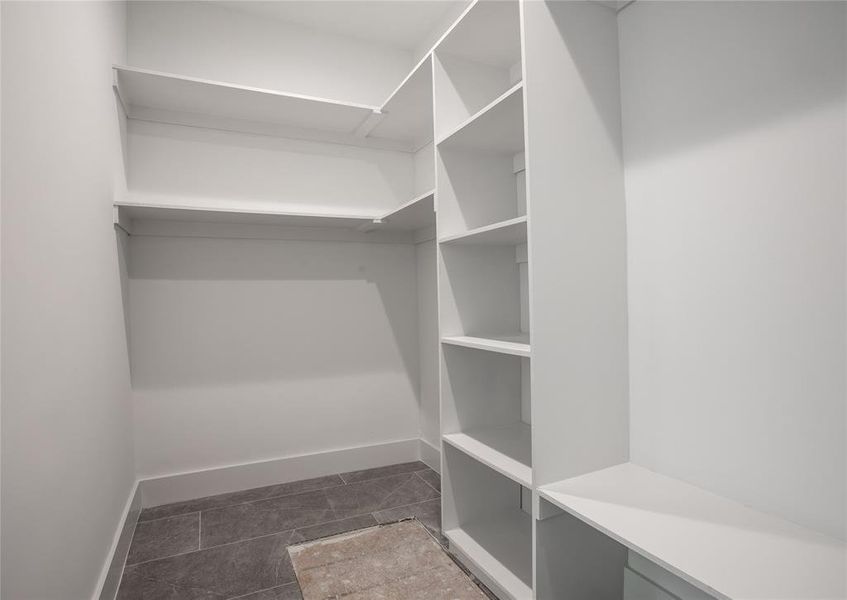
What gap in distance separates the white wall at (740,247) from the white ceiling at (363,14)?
141cm

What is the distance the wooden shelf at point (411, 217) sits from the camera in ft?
7.22

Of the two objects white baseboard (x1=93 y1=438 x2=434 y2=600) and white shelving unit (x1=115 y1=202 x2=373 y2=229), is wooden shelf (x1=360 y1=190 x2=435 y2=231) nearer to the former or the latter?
white shelving unit (x1=115 y1=202 x2=373 y2=229)

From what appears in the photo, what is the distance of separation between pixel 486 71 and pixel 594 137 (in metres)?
0.78

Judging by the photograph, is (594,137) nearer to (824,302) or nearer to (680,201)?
(680,201)

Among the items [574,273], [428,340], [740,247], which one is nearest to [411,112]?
[428,340]

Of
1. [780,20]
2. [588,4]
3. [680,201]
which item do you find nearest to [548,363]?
[680,201]

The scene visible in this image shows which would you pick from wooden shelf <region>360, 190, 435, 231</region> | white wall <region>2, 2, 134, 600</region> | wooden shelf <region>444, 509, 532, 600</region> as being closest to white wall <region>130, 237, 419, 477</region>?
wooden shelf <region>360, 190, 435, 231</region>

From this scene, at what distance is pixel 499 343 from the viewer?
169cm

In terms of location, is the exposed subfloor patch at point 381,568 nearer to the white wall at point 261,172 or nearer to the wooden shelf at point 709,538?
the wooden shelf at point 709,538

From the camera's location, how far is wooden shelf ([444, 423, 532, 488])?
161cm

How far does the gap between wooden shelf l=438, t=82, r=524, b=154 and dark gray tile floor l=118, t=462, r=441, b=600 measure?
1.82 meters

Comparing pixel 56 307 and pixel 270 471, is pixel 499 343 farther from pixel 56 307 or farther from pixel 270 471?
pixel 270 471

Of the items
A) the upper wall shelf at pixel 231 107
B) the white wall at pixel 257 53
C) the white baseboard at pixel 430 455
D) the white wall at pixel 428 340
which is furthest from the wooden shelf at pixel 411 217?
the white baseboard at pixel 430 455

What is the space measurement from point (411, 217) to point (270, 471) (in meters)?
1.76
